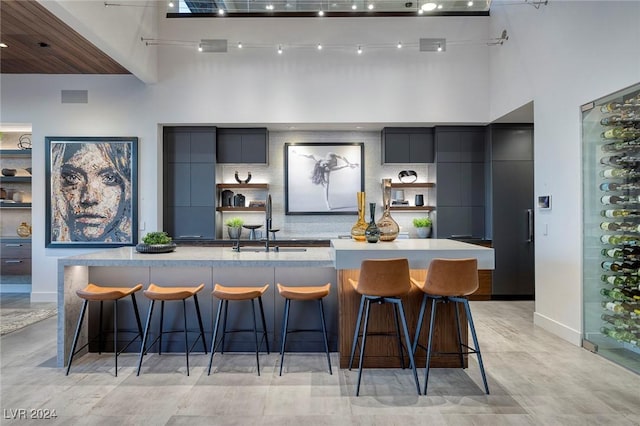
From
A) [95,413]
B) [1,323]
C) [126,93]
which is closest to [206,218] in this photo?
[126,93]

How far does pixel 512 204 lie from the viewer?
6004 mm

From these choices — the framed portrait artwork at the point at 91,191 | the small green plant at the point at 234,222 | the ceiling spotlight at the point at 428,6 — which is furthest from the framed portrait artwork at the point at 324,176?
the framed portrait artwork at the point at 91,191

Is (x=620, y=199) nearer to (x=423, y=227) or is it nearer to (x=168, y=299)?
(x=423, y=227)

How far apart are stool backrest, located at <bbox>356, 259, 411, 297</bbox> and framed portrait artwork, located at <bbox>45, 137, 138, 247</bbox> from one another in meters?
4.40

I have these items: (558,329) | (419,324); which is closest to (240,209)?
(419,324)

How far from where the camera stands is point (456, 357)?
10.9 feet

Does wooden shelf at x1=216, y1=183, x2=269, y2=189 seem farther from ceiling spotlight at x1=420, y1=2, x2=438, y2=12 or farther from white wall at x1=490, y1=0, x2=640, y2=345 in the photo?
white wall at x1=490, y1=0, x2=640, y2=345

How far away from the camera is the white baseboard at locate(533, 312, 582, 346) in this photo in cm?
395

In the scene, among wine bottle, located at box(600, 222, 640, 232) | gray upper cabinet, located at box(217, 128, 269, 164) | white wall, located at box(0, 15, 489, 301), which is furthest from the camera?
gray upper cabinet, located at box(217, 128, 269, 164)

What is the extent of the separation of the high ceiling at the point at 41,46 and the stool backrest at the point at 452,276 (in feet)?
14.6

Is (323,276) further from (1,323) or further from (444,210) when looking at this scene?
(1,323)

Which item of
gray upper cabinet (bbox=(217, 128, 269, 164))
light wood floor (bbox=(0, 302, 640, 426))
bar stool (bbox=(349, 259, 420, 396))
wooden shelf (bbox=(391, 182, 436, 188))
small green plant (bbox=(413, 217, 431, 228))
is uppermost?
gray upper cabinet (bbox=(217, 128, 269, 164))

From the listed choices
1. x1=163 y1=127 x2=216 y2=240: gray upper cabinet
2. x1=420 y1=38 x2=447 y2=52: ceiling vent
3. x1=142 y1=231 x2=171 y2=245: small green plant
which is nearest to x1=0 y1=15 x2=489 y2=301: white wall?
x1=420 y1=38 x2=447 y2=52: ceiling vent

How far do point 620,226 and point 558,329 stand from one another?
4.67 feet
